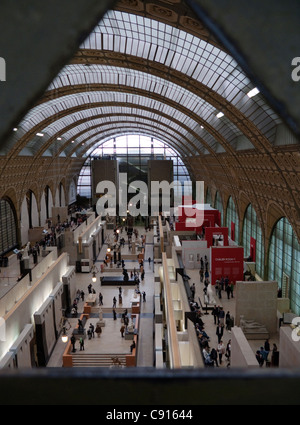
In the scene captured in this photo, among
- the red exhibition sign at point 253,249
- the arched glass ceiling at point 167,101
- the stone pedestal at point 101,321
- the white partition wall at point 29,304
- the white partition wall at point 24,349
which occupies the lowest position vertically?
the stone pedestal at point 101,321

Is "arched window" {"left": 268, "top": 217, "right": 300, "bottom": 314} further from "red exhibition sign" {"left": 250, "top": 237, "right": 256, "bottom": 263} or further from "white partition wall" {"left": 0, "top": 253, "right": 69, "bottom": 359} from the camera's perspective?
"white partition wall" {"left": 0, "top": 253, "right": 69, "bottom": 359}

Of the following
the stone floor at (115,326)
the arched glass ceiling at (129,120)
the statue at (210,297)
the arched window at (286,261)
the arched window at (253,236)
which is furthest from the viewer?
the arched glass ceiling at (129,120)

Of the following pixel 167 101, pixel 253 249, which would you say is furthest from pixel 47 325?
pixel 167 101

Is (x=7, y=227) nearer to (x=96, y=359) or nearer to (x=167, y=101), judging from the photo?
(x=167, y=101)

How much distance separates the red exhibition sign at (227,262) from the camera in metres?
18.5

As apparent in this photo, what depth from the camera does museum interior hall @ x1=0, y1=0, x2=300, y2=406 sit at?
1229mm

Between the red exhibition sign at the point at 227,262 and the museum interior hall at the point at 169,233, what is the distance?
6 centimetres

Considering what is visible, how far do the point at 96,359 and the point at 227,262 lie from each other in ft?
26.6

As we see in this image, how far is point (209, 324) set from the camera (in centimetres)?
1588

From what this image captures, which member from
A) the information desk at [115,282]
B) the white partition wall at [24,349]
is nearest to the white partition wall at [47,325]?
the white partition wall at [24,349]

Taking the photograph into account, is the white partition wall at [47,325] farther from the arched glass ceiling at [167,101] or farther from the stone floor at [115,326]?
the arched glass ceiling at [167,101]

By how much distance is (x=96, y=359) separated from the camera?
Result: 1880 centimetres

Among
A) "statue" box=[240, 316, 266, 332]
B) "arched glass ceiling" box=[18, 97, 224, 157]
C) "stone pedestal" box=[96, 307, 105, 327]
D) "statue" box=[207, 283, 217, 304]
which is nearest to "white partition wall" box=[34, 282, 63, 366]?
"stone pedestal" box=[96, 307, 105, 327]

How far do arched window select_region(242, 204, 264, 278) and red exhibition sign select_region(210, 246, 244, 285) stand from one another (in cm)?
544
